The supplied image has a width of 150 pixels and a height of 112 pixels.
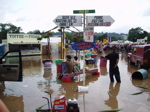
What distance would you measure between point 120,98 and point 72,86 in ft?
8.02

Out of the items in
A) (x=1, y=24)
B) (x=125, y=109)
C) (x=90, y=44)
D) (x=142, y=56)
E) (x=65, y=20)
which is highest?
(x=1, y=24)

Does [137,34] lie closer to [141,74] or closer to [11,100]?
[141,74]

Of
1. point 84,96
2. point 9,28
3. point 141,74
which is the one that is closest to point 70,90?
point 84,96

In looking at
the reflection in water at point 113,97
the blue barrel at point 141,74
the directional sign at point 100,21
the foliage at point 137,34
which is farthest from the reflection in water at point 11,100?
the foliage at point 137,34

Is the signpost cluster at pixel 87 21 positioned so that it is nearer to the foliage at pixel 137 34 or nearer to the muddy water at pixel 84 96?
the muddy water at pixel 84 96

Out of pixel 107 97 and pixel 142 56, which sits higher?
pixel 142 56

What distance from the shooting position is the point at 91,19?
21.4ft

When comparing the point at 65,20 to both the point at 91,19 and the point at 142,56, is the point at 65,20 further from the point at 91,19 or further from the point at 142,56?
the point at 142,56

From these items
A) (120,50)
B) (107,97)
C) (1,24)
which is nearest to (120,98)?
(107,97)

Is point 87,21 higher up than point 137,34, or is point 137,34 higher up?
point 137,34

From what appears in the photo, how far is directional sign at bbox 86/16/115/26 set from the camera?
646 cm

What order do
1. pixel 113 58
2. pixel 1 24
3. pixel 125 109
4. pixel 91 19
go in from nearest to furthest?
pixel 125 109 → pixel 91 19 → pixel 113 58 → pixel 1 24

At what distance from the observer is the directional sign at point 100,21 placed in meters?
6.46

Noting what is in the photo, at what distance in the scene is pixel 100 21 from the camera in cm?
648
